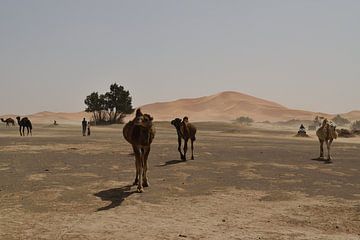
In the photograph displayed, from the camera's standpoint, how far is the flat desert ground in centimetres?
862

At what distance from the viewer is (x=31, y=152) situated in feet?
74.5

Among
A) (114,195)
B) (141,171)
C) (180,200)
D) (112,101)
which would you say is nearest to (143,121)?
(141,171)

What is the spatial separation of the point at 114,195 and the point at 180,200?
1780 millimetres

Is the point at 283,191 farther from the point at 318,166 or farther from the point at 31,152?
the point at 31,152

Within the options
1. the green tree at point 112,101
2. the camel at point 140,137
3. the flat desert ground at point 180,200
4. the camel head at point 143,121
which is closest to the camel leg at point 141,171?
the camel at point 140,137

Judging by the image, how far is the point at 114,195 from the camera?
12.0 m

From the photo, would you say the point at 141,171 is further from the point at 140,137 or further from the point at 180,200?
the point at 180,200

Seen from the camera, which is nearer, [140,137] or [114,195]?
[114,195]

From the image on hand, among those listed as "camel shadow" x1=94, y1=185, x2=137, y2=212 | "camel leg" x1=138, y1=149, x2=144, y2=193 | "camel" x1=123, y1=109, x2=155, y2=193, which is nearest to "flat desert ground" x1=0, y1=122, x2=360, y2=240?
"camel shadow" x1=94, y1=185, x2=137, y2=212

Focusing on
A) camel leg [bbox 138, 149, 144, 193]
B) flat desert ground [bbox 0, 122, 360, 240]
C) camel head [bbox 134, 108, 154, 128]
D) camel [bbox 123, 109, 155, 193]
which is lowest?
flat desert ground [bbox 0, 122, 360, 240]

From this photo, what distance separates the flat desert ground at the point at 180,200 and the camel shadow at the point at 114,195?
3cm

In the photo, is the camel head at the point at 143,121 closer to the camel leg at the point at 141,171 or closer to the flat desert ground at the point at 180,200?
the camel leg at the point at 141,171

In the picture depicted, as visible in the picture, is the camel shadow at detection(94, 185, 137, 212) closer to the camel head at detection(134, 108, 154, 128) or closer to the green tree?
the camel head at detection(134, 108, 154, 128)

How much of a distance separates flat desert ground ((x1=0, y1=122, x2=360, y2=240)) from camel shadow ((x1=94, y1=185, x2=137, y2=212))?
0.03 meters
